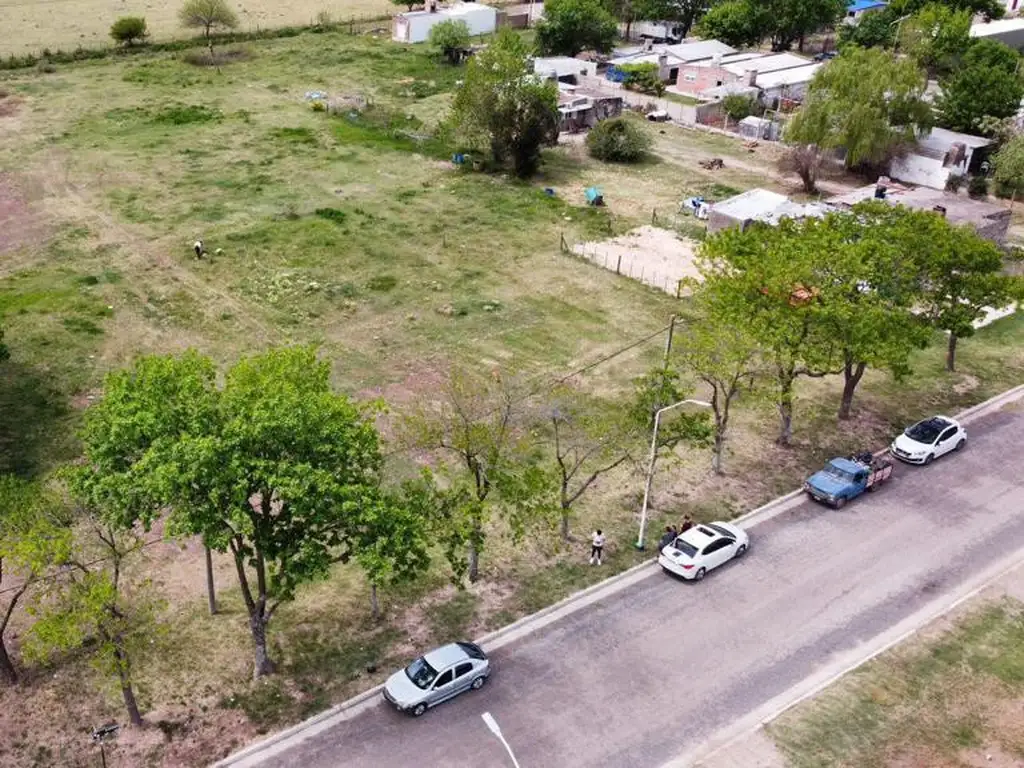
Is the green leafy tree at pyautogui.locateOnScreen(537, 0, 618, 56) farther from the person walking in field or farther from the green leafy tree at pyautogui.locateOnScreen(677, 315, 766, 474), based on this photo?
the person walking in field

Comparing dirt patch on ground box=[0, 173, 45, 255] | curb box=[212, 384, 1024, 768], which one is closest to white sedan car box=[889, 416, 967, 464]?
curb box=[212, 384, 1024, 768]

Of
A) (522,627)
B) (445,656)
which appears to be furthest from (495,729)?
(522,627)

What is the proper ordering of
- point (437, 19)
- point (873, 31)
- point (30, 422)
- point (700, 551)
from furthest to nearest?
point (437, 19), point (873, 31), point (30, 422), point (700, 551)

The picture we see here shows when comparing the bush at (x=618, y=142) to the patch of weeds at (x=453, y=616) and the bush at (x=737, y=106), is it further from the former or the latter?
the patch of weeds at (x=453, y=616)

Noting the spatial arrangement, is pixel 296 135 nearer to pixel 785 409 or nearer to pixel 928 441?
pixel 785 409

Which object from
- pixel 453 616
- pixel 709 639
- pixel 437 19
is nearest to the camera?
pixel 709 639

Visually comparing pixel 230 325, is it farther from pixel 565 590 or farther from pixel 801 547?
pixel 801 547
